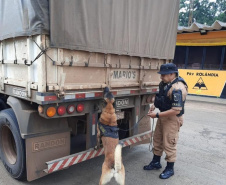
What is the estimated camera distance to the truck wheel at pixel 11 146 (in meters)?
2.84

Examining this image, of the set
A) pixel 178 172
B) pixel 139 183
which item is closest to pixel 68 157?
pixel 139 183

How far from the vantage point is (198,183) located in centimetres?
331

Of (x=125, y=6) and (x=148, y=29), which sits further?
(x=148, y=29)

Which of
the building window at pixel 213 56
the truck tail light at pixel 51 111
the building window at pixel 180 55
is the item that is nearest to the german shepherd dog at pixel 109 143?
the truck tail light at pixel 51 111

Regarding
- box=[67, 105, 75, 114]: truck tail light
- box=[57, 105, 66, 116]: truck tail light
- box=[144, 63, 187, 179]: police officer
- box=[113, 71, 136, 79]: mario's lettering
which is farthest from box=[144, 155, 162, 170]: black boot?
box=[57, 105, 66, 116]: truck tail light

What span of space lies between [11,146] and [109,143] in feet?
5.97

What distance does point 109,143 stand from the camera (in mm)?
2807

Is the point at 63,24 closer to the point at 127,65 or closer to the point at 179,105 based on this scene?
the point at 127,65

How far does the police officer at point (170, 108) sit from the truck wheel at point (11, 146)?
2044 mm

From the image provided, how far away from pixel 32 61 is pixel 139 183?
244cm

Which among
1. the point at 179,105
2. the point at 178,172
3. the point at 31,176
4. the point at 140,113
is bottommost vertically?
the point at 178,172

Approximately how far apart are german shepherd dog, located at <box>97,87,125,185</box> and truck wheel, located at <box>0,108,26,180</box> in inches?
44.1

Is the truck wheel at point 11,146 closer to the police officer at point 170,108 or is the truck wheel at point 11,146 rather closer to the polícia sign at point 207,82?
the police officer at point 170,108

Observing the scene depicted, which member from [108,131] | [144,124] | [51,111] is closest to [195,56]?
[144,124]
